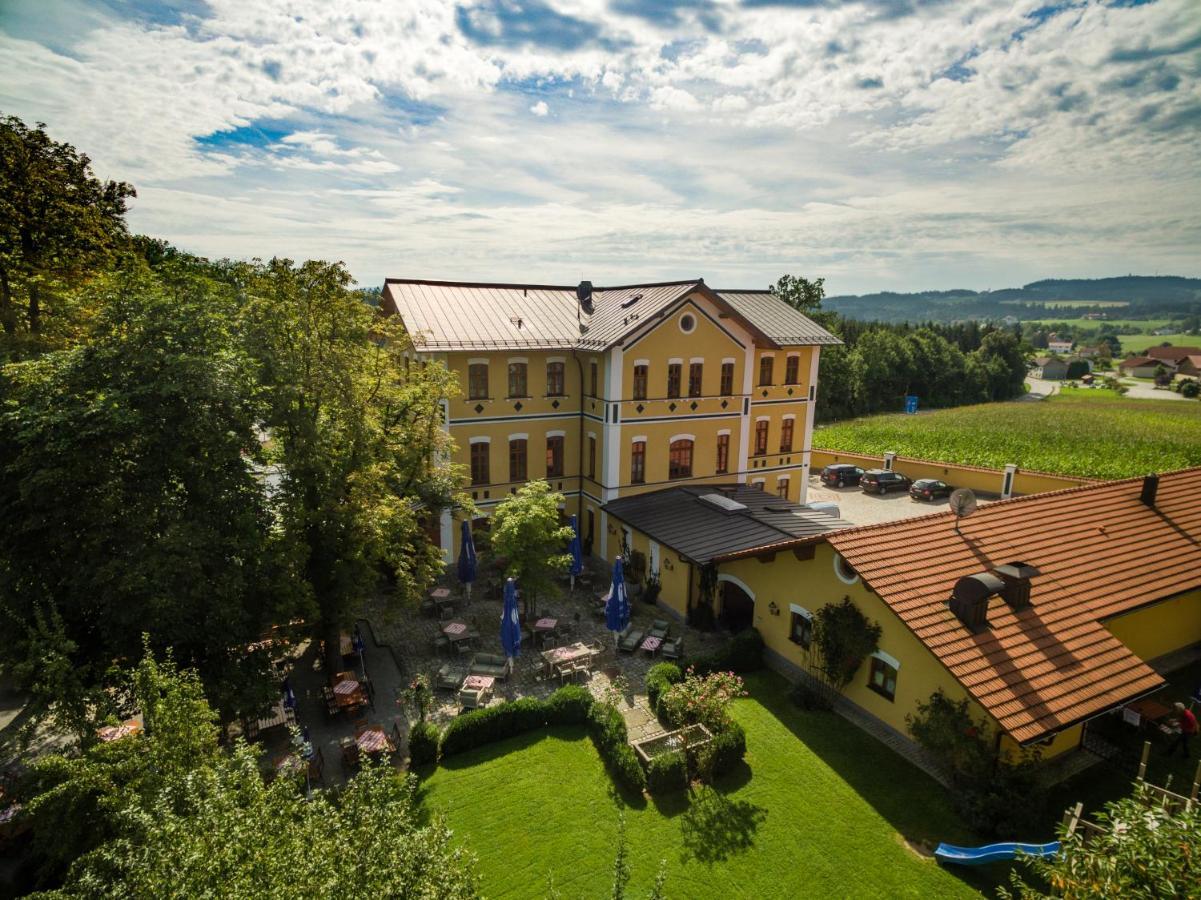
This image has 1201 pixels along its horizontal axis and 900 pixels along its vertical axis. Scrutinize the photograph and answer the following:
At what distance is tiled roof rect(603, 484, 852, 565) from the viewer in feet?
68.3

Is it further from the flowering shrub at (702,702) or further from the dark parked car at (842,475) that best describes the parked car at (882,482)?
the flowering shrub at (702,702)

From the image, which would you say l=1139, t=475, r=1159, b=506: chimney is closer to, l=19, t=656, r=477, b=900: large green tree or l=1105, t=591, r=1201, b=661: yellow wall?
l=1105, t=591, r=1201, b=661: yellow wall

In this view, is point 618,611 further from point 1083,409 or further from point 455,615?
point 1083,409

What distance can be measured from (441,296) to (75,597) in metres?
18.3

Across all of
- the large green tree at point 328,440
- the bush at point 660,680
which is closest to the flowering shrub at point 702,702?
the bush at point 660,680

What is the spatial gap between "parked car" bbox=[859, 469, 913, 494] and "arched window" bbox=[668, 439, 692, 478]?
17027 millimetres

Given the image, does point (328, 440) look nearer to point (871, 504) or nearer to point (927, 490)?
point (871, 504)

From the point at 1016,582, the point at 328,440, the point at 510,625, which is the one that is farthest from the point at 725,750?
the point at 328,440

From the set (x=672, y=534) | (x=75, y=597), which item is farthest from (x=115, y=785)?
(x=672, y=534)

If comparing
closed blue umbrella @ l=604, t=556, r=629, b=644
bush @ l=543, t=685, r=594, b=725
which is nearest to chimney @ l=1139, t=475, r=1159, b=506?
closed blue umbrella @ l=604, t=556, r=629, b=644

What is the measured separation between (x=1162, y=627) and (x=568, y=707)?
17.6 m

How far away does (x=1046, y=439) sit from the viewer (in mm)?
50500

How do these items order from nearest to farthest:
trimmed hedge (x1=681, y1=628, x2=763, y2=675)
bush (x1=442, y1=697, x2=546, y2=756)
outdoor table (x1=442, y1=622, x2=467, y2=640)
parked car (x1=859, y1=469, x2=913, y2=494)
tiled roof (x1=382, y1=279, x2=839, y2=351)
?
1. bush (x1=442, y1=697, x2=546, y2=756)
2. trimmed hedge (x1=681, y1=628, x2=763, y2=675)
3. outdoor table (x1=442, y1=622, x2=467, y2=640)
4. tiled roof (x1=382, y1=279, x2=839, y2=351)
5. parked car (x1=859, y1=469, x2=913, y2=494)

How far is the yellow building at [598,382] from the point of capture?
25516 millimetres
